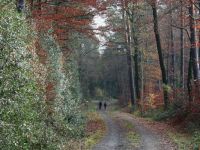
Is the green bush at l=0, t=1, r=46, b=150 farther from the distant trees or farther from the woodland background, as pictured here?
the distant trees

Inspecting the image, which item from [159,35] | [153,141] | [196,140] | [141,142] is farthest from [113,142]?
[159,35]

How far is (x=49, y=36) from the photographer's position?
20047 millimetres

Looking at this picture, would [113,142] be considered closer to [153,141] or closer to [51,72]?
[153,141]

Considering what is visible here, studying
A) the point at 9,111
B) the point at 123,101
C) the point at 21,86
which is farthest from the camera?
the point at 123,101

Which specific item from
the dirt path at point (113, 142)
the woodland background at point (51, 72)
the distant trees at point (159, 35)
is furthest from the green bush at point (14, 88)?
the distant trees at point (159, 35)

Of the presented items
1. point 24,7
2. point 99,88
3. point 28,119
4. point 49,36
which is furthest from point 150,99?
point 99,88

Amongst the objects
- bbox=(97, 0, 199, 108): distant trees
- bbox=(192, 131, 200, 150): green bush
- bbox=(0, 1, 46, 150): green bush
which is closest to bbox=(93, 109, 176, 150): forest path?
bbox=(192, 131, 200, 150): green bush

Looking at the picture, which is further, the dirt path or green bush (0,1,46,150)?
the dirt path

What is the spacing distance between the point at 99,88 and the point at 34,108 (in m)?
74.7

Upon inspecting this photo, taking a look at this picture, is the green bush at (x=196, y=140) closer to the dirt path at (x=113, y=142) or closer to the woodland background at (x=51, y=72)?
the woodland background at (x=51, y=72)

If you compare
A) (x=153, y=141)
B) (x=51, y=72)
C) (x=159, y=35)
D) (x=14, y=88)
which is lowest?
(x=153, y=141)

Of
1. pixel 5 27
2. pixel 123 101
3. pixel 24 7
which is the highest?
pixel 24 7

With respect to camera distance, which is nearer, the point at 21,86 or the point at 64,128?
the point at 21,86

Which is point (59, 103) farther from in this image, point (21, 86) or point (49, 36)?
point (21, 86)
